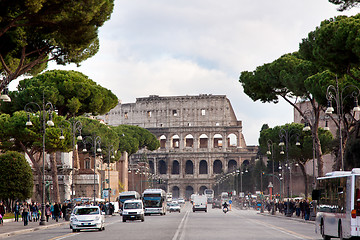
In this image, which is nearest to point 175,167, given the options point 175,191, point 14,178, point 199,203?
point 175,191

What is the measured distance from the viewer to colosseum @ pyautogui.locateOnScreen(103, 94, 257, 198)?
171 meters

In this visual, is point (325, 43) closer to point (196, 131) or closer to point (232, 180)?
point (232, 180)

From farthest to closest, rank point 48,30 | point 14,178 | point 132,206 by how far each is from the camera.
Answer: point 14,178 → point 132,206 → point 48,30

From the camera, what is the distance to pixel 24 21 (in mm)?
29219

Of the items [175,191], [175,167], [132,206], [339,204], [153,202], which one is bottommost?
[175,191]

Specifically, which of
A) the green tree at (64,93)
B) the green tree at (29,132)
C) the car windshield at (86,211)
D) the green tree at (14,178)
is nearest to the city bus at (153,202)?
the green tree at (64,93)

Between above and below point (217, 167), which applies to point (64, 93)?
above

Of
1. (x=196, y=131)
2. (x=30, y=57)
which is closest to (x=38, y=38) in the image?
(x=30, y=57)

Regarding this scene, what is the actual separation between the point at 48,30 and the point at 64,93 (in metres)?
25.4

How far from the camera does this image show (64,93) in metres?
54.0

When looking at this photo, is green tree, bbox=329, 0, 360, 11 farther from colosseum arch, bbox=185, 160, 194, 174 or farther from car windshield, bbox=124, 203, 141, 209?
colosseum arch, bbox=185, 160, 194, 174

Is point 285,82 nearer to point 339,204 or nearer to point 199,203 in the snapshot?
point 339,204

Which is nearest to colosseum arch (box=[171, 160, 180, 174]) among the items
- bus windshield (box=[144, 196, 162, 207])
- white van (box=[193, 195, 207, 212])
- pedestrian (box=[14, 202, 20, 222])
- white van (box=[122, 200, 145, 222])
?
white van (box=[193, 195, 207, 212])

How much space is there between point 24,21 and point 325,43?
1424cm
